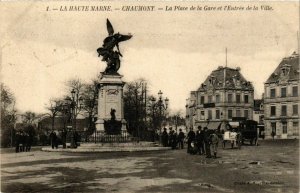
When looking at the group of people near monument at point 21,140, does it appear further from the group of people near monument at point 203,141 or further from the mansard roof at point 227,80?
the mansard roof at point 227,80

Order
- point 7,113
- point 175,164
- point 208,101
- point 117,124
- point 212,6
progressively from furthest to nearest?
1. point 208,101
2. point 7,113
3. point 117,124
4. point 175,164
5. point 212,6

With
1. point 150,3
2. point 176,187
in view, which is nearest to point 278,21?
point 150,3

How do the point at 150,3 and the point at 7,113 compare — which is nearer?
the point at 150,3

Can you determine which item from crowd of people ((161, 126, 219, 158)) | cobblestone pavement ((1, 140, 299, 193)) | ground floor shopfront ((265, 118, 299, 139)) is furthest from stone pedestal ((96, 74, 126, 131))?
ground floor shopfront ((265, 118, 299, 139))

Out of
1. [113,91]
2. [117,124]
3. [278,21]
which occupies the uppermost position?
[278,21]

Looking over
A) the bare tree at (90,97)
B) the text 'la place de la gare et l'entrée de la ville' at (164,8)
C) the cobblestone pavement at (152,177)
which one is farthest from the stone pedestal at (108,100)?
the bare tree at (90,97)

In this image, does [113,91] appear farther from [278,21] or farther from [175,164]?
[278,21]
